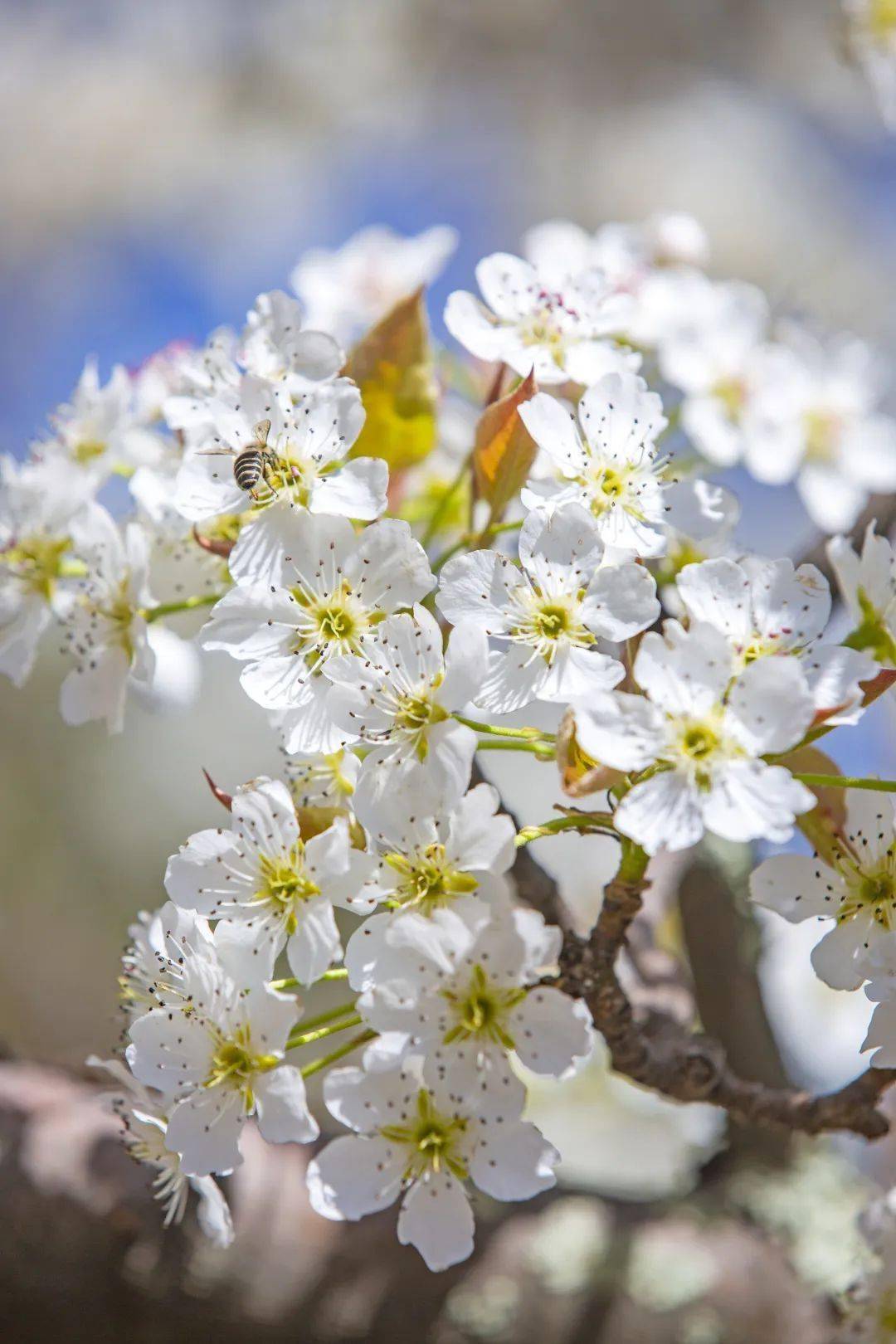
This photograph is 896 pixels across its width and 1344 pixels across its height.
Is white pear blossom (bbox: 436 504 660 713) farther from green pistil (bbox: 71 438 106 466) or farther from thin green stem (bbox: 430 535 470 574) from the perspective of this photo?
green pistil (bbox: 71 438 106 466)

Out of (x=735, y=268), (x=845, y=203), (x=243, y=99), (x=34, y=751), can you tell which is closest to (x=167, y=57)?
(x=243, y=99)

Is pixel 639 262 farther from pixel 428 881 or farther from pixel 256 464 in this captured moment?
pixel 428 881

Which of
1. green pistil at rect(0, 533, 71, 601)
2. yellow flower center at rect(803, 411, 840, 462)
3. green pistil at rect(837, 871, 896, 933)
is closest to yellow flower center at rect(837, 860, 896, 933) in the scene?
green pistil at rect(837, 871, 896, 933)

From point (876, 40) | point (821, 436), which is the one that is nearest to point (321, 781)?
point (821, 436)

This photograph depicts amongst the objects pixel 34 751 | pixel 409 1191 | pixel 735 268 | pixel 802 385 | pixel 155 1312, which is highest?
pixel 802 385

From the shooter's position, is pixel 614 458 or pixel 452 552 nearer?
pixel 614 458

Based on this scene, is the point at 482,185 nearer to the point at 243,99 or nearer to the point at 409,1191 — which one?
the point at 243,99
